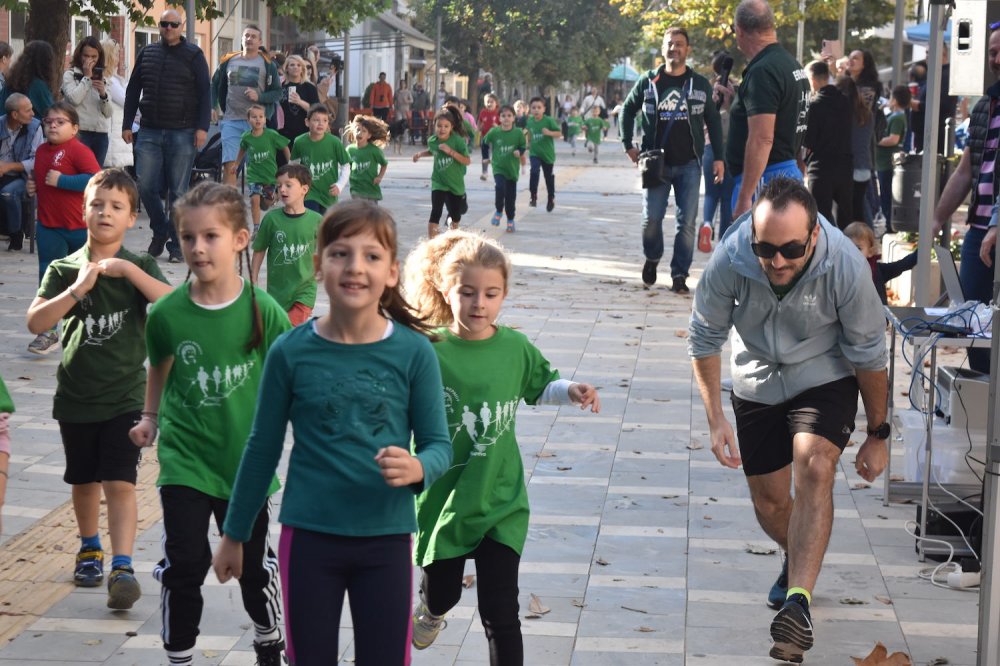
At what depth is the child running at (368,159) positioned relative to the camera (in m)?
14.8

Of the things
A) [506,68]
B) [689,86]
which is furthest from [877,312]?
[506,68]

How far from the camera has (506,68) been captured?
65.9 meters

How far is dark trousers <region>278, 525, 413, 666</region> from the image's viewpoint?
363 centimetres

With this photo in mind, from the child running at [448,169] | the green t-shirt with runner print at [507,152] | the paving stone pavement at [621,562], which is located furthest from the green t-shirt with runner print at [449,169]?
the paving stone pavement at [621,562]

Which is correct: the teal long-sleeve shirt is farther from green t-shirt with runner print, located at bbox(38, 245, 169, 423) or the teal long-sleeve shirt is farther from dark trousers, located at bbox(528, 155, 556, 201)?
dark trousers, located at bbox(528, 155, 556, 201)

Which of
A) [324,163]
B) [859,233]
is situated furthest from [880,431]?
[324,163]

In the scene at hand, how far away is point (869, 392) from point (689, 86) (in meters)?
8.51

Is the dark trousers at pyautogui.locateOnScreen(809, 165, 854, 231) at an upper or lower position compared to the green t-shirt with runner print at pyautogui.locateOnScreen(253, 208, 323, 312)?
upper

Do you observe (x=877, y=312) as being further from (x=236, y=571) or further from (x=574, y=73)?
(x=574, y=73)

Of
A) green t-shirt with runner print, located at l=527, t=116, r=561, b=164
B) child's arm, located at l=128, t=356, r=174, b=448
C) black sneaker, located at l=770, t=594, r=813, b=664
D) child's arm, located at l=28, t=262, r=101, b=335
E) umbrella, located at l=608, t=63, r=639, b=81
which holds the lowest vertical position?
black sneaker, located at l=770, t=594, r=813, b=664

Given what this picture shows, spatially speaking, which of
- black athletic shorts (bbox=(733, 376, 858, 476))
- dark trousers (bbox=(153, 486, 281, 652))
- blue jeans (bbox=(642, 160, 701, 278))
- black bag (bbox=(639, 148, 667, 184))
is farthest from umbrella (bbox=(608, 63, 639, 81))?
dark trousers (bbox=(153, 486, 281, 652))

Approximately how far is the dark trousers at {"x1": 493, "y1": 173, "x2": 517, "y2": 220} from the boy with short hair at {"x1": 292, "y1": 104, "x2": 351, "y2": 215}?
6.21m

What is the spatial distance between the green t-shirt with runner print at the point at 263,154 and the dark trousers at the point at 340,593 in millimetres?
12198

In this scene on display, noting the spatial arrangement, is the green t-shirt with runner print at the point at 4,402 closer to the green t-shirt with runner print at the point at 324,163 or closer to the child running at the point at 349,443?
the child running at the point at 349,443
